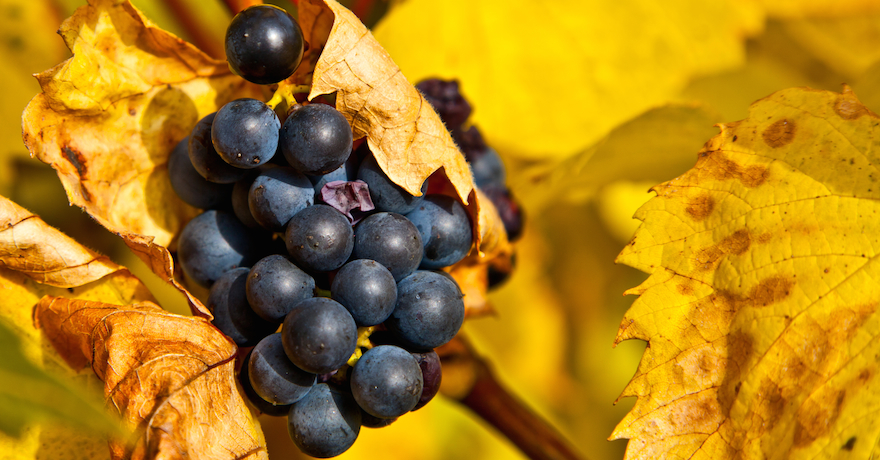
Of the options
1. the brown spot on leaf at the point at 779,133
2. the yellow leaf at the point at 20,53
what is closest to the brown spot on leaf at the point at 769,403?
the brown spot on leaf at the point at 779,133

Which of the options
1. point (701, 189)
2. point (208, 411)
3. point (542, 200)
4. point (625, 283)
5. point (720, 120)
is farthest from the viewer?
point (625, 283)

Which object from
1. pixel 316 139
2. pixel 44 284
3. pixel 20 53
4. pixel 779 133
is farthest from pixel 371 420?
pixel 20 53

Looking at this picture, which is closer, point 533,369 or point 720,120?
point 720,120

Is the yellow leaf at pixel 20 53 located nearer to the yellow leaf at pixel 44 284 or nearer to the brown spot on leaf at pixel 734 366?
the yellow leaf at pixel 44 284

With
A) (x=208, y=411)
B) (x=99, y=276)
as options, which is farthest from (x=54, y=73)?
(x=208, y=411)

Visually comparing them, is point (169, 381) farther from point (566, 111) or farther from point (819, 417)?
point (566, 111)

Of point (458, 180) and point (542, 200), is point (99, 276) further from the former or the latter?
point (542, 200)
